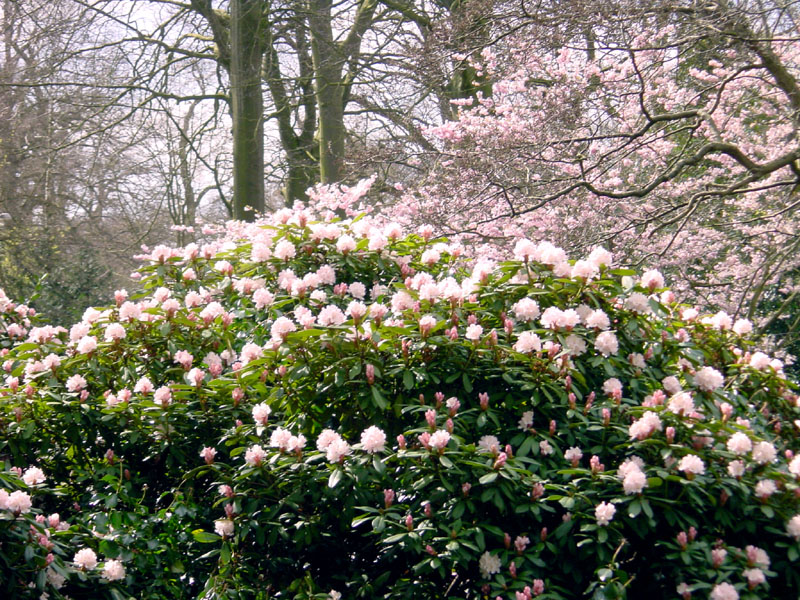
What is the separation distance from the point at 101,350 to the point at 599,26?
4.49 m

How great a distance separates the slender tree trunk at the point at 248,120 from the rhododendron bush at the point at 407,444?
6.86 m

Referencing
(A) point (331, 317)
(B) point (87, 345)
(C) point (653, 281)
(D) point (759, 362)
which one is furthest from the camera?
(B) point (87, 345)

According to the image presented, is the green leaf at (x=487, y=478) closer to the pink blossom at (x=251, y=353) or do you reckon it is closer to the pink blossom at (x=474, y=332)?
the pink blossom at (x=474, y=332)

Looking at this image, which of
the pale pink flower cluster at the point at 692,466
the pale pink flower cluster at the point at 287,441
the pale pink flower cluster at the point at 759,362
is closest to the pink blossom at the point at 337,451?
the pale pink flower cluster at the point at 287,441

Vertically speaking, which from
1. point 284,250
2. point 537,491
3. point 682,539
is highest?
point 284,250

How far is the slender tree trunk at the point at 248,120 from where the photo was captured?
9789 mm

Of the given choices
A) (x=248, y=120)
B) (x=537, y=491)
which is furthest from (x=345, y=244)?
(x=248, y=120)

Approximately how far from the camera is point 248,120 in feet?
33.0

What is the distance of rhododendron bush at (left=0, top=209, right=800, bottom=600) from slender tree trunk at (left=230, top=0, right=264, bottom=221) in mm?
6860

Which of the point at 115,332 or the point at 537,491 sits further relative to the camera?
the point at 115,332

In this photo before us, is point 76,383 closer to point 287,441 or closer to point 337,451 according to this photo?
point 287,441

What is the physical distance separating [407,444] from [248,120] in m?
8.31

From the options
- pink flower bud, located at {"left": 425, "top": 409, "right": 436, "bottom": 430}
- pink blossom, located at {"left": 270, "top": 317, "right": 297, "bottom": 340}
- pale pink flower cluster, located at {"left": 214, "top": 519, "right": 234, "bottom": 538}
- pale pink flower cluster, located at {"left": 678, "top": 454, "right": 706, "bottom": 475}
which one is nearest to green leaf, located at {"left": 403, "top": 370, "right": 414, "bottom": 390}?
pink flower bud, located at {"left": 425, "top": 409, "right": 436, "bottom": 430}

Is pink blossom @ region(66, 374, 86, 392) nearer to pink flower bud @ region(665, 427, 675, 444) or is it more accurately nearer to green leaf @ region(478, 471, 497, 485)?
green leaf @ region(478, 471, 497, 485)
